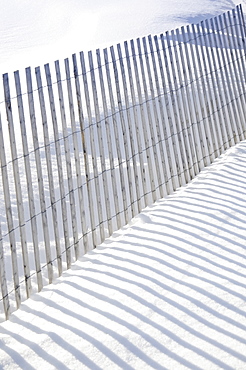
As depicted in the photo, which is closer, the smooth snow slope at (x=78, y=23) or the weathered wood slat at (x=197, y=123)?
the weathered wood slat at (x=197, y=123)

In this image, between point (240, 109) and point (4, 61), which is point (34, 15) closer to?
point (4, 61)

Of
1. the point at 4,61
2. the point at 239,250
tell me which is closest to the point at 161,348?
the point at 239,250

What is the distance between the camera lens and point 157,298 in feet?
11.7

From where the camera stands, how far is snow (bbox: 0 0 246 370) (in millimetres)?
3090

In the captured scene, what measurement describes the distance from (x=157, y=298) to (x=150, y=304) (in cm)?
7

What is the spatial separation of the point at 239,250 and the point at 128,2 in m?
9.43

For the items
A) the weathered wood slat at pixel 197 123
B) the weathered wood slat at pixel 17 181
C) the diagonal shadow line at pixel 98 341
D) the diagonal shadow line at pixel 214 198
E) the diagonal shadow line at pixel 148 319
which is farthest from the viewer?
the weathered wood slat at pixel 197 123

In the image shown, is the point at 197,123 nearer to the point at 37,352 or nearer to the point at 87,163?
the point at 87,163

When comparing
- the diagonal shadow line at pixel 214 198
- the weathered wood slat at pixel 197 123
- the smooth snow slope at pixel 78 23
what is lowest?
the diagonal shadow line at pixel 214 198

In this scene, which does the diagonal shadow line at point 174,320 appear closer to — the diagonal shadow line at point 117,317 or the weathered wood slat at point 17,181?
the diagonal shadow line at point 117,317

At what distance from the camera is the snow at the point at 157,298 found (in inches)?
122

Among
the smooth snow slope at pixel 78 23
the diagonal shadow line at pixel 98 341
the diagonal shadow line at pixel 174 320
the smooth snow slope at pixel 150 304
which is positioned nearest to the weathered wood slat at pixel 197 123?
the smooth snow slope at pixel 150 304

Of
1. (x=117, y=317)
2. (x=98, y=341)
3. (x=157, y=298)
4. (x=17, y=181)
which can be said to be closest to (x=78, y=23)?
(x=17, y=181)

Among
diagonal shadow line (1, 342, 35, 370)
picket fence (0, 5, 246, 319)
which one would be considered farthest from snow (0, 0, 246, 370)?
picket fence (0, 5, 246, 319)
